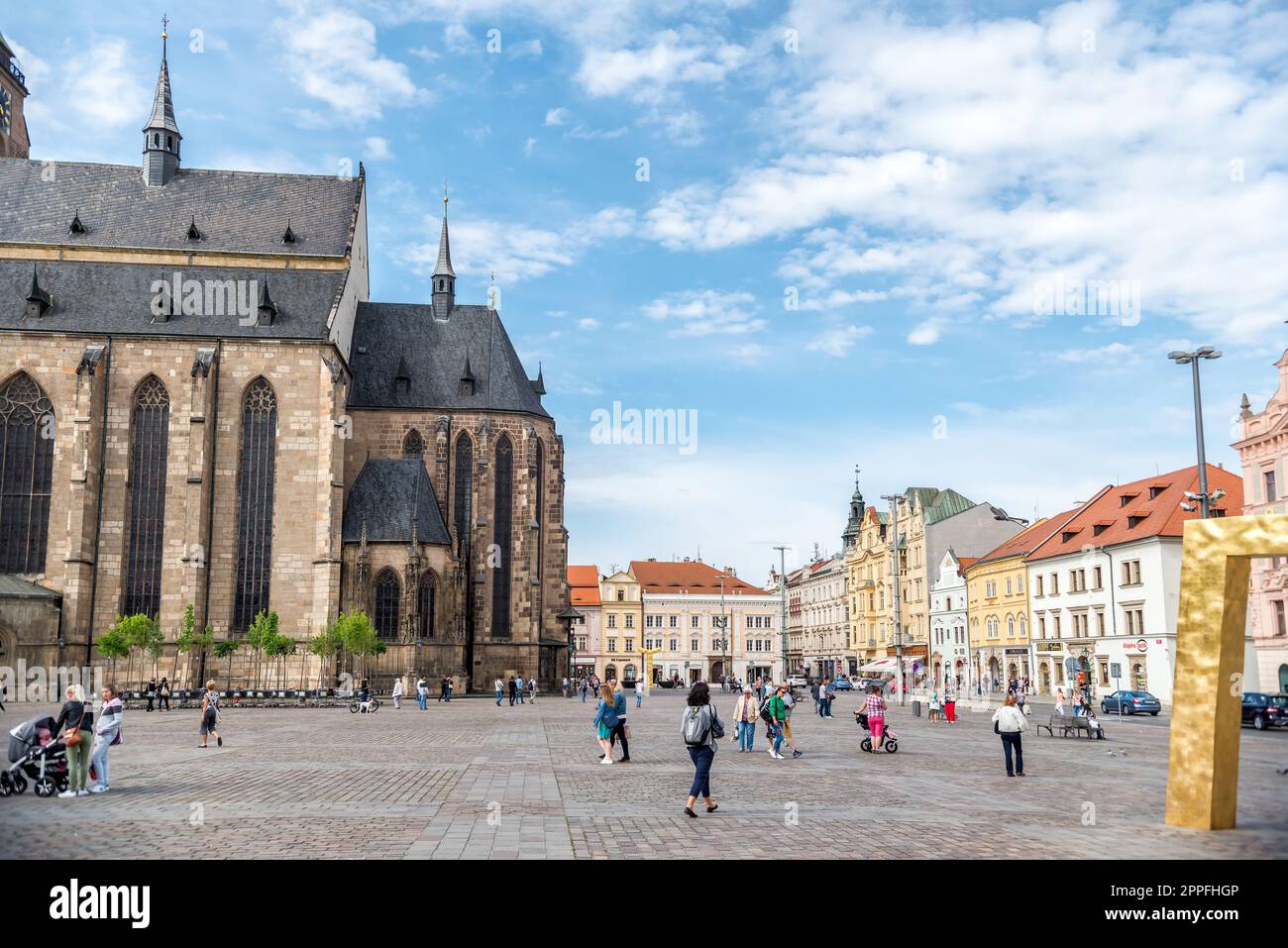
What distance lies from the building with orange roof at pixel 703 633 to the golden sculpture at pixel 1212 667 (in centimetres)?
9693

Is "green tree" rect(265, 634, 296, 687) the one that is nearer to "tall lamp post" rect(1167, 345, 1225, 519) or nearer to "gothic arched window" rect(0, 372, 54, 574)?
"gothic arched window" rect(0, 372, 54, 574)

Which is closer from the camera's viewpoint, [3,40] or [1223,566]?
[1223,566]

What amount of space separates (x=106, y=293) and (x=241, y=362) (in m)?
8.47

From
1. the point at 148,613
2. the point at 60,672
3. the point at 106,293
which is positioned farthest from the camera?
the point at 106,293

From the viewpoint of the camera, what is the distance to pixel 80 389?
5394 centimetres

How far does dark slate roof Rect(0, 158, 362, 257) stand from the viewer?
61.3 meters

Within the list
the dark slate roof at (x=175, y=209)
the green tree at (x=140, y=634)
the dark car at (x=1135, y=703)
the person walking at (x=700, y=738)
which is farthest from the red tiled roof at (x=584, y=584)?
the person walking at (x=700, y=738)

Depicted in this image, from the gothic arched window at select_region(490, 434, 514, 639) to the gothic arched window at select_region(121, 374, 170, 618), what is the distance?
17.7 metres

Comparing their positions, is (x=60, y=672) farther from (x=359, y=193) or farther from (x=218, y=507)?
(x=359, y=193)

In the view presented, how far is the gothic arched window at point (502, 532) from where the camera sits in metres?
62.9

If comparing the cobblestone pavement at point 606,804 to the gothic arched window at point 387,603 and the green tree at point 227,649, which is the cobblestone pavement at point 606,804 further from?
the gothic arched window at point 387,603

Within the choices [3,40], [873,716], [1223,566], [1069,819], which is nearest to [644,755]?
[873,716]

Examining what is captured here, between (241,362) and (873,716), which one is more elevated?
(241,362)

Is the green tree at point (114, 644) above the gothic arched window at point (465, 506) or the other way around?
the other way around
